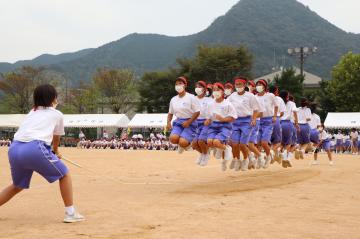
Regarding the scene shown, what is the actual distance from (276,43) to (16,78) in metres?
104

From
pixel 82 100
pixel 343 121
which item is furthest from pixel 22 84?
pixel 343 121

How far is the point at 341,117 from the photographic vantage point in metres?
42.2

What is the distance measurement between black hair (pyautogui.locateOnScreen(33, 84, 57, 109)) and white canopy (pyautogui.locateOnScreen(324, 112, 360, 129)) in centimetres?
3671

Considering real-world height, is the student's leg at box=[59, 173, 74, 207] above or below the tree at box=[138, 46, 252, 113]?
below

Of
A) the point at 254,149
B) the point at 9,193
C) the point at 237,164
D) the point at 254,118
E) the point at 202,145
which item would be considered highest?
the point at 254,118

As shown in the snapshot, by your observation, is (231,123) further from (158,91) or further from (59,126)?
(158,91)

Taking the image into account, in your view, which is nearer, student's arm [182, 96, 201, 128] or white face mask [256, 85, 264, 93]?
student's arm [182, 96, 201, 128]

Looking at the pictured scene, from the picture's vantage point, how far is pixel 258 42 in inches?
6004

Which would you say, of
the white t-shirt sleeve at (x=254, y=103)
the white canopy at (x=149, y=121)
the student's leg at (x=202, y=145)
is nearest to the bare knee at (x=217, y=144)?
the student's leg at (x=202, y=145)

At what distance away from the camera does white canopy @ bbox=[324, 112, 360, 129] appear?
1607 inches

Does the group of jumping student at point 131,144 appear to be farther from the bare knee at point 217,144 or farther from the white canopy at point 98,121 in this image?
the bare knee at point 217,144

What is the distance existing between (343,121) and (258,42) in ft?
374

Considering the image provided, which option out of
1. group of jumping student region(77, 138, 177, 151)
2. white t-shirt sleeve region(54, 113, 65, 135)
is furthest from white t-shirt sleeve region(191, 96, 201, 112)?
group of jumping student region(77, 138, 177, 151)

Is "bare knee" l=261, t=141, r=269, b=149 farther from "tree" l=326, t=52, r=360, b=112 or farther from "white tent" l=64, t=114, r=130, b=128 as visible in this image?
"tree" l=326, t=52, r=360, b=112
